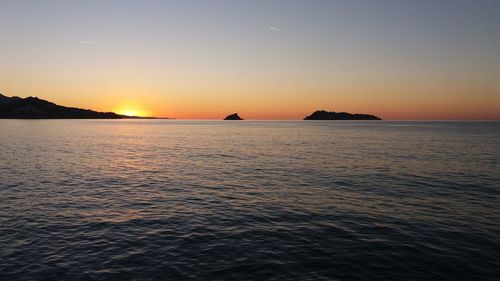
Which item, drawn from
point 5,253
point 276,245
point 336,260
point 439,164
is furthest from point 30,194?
point 439,164

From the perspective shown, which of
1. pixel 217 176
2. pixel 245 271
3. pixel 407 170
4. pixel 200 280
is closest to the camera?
pixel 200 280

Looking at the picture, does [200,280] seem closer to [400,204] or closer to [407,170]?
[400,204]

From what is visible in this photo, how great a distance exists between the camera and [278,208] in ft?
99.3

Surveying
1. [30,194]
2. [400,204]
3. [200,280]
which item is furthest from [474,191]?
[30,194]

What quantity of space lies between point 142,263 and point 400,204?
24.2 m

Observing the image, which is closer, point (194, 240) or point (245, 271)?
point (245, 271)

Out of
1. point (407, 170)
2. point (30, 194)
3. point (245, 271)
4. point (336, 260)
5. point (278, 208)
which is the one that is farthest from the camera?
point (407, 170)

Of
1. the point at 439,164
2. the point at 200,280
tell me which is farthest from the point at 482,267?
the point at 439,164

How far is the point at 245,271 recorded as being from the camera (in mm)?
17703

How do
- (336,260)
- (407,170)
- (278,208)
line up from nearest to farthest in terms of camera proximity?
(336,260) → (278,208) → (407,170)

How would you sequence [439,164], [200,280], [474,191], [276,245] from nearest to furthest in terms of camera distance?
1. [200,280]
2. [276,245]
3. [474,191]
4. [439,164]

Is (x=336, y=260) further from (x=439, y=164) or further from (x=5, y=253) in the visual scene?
(x=439, y=164)

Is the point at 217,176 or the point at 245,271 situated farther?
the point at 217,176

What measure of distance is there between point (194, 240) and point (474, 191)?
3265cm
